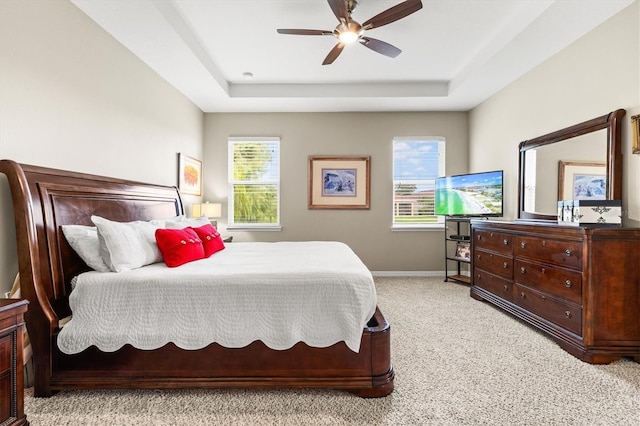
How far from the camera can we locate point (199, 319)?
6.02 feet

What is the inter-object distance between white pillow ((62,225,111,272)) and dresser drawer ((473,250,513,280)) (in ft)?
11.4

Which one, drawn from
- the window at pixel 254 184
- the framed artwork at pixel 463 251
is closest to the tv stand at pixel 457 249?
the framed artwork at pixel 463 251

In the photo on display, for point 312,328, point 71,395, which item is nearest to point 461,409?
point 312,328

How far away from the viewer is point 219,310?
6.05 feet

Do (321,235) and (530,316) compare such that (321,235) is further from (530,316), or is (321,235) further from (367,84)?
(530,316)

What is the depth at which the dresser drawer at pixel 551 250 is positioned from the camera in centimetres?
243

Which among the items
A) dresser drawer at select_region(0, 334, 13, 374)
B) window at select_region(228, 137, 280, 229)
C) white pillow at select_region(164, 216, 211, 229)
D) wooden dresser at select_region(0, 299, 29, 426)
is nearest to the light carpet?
wooden dresser at select_region(0, 299, 29, 426)

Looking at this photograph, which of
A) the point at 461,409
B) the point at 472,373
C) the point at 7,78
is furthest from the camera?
the point at 472,373

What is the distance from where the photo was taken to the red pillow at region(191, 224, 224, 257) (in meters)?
2.78

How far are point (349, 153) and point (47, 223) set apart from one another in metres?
3.96

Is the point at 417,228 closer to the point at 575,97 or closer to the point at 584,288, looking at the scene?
the point at 575,97

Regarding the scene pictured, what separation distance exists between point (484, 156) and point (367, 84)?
6.59 feet

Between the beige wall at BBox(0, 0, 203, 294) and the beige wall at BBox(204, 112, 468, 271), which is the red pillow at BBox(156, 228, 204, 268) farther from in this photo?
the beige wall at BBox(204, 112, 468, 271)

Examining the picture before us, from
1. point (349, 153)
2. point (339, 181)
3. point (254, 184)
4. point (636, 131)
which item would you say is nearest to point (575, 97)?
point (636, 131)
